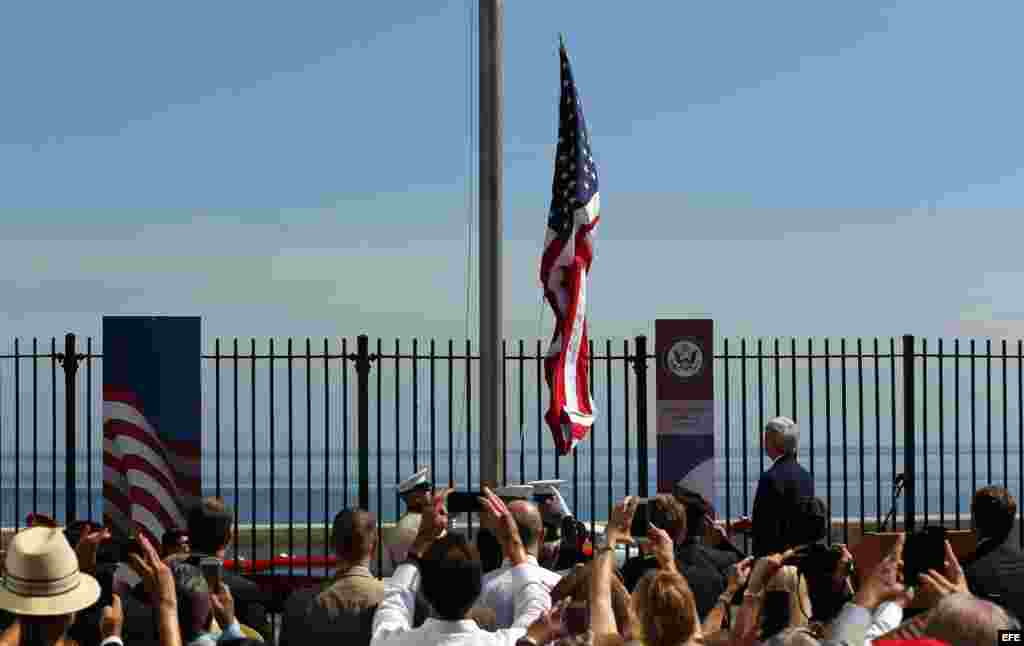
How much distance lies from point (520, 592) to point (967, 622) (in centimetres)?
185

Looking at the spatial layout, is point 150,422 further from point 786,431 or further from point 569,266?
point 786,431

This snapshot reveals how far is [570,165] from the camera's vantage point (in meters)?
10.6

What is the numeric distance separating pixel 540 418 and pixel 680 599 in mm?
6756

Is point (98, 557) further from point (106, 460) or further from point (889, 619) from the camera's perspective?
point (889, 619)

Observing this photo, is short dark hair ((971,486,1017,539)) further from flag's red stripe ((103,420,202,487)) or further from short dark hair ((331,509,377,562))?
flag's red stripe ((103,420,202,487))

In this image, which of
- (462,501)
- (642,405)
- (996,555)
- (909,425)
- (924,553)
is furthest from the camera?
(909,425)

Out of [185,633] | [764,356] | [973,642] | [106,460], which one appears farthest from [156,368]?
[973,642]

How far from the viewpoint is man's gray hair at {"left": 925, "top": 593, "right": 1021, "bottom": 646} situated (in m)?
4.19

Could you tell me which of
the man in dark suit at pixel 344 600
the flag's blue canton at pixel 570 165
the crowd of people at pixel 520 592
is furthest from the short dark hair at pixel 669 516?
the flag's blue canton at pixel 570 165

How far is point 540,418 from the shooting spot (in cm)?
1089

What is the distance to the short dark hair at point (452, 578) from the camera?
4.68m

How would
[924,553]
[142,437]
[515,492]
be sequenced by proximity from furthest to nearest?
[142,437] → [515,492] → [924,553]

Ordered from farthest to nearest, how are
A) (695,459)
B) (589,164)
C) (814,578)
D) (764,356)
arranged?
(764,356) → (695,459) → (589,164) → (814,578)

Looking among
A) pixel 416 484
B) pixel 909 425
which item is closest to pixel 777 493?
pixel 416 484
